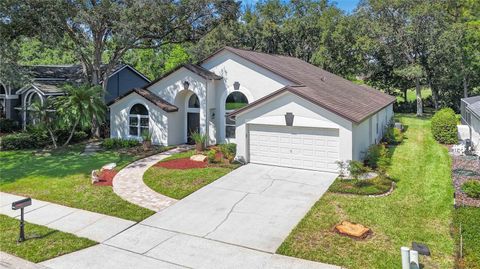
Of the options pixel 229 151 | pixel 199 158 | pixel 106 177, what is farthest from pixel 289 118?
pixel 106 177

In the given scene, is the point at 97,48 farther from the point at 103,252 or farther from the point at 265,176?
the point at 103,252

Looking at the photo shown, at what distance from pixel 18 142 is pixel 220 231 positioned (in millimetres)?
18453

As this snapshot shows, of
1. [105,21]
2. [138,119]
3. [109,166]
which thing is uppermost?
[105,21]

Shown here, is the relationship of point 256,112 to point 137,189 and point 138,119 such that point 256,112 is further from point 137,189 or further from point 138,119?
point 138,119

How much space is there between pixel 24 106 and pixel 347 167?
→ 2552cm

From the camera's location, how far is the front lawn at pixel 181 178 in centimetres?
1419

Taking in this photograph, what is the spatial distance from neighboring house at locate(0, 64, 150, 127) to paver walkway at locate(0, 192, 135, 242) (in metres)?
15.4

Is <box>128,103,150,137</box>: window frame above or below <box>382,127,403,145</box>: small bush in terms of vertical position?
above

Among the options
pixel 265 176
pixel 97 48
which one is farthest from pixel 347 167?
pixel 97 48

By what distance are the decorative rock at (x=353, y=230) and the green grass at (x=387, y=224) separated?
0.19m

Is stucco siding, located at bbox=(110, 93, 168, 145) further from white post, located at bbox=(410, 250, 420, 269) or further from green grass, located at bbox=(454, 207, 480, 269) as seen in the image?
white post, located at bbox=(410, 250, 420, 269)

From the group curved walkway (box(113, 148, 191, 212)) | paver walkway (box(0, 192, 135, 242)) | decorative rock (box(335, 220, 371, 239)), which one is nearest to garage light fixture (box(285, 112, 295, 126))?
curved walkway (box(113, 148, 191, 212))

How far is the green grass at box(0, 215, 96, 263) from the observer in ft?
29.7

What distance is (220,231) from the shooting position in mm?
10438
